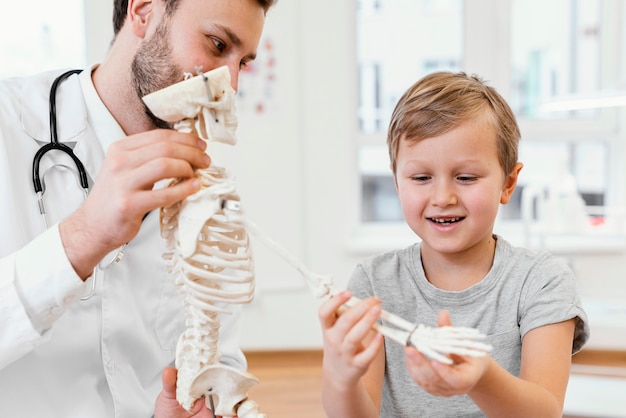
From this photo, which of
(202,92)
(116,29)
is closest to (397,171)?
(202,92)

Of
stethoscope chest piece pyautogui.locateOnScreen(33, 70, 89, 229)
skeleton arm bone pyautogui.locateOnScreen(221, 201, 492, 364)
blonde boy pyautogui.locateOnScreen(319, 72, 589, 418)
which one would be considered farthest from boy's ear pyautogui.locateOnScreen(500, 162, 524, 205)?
stethoscope chest piece pyautogui.locateOnScreen(33, 70, 89, 229)

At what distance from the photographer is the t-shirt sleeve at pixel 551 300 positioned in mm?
1068

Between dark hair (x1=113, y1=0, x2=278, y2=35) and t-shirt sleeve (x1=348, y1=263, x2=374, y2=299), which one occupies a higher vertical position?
dark hair (x1=113, y1=0, x2=278, y2=35)

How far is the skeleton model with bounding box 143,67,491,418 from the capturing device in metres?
0.94

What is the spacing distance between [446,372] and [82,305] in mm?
824

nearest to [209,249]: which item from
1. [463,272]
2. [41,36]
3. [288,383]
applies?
[463,272]

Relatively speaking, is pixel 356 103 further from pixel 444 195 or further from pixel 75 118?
pixel 444 195

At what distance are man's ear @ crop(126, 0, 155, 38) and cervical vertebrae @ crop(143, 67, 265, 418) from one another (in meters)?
0.51

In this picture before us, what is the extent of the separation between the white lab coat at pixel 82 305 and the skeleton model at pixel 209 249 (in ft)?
1.05

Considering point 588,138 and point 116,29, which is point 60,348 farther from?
point 588,138

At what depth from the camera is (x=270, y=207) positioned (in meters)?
3.64

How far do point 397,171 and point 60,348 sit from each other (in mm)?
743

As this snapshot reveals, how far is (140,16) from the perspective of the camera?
56.2 inches

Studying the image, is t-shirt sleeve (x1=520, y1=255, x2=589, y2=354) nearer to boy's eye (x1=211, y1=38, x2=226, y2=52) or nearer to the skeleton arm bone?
the skeleton arm bone
